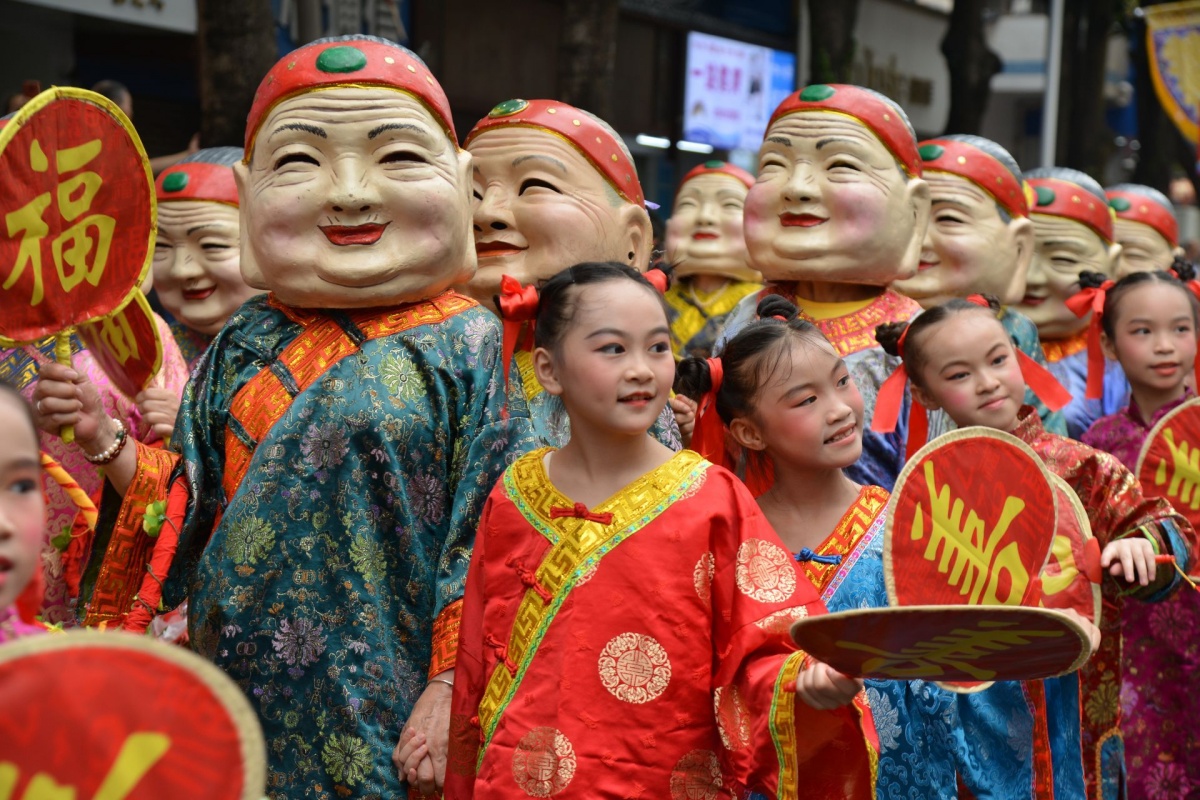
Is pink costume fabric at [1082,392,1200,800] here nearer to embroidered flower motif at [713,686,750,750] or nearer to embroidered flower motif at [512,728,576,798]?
embroidered flower motif at [713,686,750,750]

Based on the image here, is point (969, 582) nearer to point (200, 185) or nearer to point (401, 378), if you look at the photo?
point (401, 378)

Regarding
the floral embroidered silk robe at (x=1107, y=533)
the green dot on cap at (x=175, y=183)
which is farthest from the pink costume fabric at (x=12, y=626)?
the green dot on cap at (x=175, y=183)

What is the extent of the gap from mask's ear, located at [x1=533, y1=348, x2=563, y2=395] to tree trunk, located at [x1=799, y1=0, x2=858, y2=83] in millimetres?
9842

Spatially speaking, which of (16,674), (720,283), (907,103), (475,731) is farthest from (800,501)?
(907,103)

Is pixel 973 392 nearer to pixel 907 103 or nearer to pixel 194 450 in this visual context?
pixel 194 450

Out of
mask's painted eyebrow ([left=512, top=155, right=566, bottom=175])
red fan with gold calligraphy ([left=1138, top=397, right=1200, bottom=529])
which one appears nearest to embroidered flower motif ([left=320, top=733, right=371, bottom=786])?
mask's painted eyebrow ([left=512, top=155, right=566, bottom=175])

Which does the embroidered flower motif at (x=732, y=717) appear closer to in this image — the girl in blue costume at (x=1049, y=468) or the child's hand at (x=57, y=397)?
the girl in blue costume at (x=1049, y=468)

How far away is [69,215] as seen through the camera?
303 centimetres

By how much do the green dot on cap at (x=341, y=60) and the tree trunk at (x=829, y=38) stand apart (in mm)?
9465

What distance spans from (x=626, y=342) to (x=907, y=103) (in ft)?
59.4

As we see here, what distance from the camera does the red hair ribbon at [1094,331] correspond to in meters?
5.11

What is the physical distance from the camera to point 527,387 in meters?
3.95

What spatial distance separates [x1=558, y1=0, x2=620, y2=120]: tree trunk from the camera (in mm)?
9125

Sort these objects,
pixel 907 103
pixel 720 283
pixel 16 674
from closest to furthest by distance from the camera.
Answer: pixel 16 674 → pixel 720 283 → pixel 907 103
